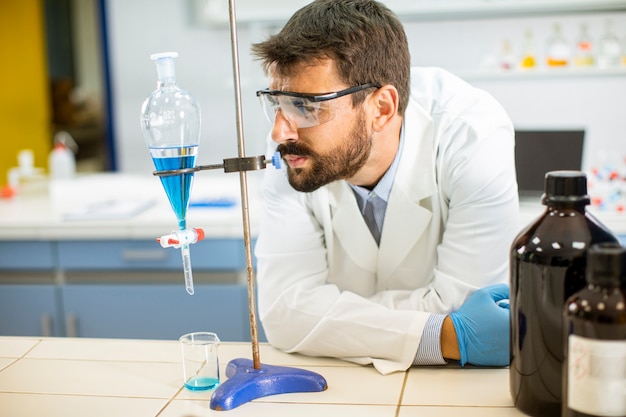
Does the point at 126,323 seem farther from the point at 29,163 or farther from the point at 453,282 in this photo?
the point at 453,282

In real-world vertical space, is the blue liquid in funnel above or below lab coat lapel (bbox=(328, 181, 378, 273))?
above

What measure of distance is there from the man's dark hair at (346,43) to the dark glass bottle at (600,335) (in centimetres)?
82

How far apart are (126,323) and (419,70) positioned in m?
1.60

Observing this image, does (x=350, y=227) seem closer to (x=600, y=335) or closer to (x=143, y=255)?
(x=600, y=335)

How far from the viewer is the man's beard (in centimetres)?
167

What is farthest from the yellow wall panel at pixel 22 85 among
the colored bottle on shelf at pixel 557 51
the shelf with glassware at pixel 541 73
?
the colored bottle on shelf at pixel 557 51

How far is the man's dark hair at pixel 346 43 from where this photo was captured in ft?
5.37

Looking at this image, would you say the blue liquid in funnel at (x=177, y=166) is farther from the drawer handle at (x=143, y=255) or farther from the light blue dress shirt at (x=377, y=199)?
the drawer handle at (x=143, y=255)

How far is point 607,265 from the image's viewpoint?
954 millimetres

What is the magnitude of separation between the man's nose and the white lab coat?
25 centimetres

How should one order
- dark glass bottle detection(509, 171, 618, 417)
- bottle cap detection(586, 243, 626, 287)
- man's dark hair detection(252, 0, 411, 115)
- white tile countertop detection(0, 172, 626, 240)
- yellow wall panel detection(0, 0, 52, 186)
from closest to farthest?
bottle cap detection(586, 243, 626, 287)
dark glass bottle detection(509, 171, 618, 417)
man's dark hair detection(252, 0, 411, 115)
white tile countertop detection(0, 172, 626, 240)
yellow wall panel detection(0, 0, 52, 186)

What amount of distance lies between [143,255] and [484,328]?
1823mm

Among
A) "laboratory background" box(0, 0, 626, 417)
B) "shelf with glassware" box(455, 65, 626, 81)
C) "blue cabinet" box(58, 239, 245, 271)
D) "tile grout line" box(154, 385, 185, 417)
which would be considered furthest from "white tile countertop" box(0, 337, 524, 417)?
"shelf with glassware" box(455, 65, 626, 81)

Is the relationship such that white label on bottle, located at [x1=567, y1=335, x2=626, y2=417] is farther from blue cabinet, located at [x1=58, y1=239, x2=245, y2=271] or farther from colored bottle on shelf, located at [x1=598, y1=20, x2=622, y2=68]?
colored bottle on shelf, located at [x1=598, y1=20, x2=622, y2=68]
